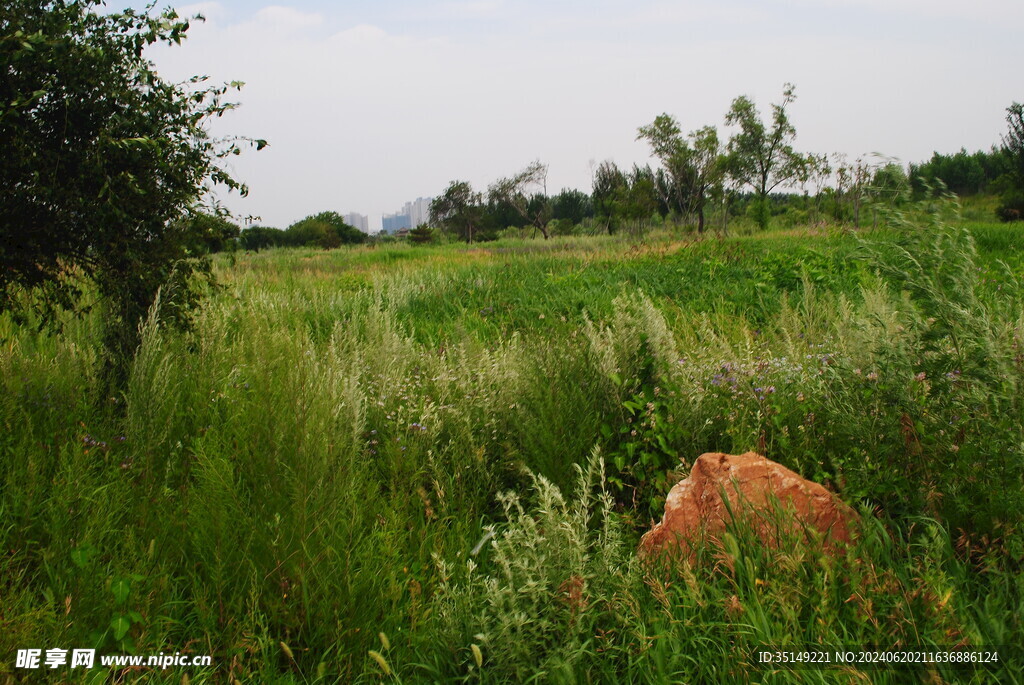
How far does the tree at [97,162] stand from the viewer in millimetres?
3254

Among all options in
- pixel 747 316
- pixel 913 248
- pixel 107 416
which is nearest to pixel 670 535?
pixel 913 248

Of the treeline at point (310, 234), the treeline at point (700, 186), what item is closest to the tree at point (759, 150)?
the treeline at point (700, 186)

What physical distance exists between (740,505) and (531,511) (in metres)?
0.93

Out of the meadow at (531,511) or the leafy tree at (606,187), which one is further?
the leafy tree at (606,187)

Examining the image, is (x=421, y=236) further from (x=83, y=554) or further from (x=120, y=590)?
(x=120, y=590)

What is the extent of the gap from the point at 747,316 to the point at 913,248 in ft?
14.7

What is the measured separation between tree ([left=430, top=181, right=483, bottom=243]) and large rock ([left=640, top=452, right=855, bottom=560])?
5070 centimetres

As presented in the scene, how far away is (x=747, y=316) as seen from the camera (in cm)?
698

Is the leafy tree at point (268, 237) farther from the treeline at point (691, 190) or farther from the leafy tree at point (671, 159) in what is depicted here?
the leafy tree at point (671, 159)

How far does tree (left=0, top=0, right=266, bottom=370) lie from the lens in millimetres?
3254

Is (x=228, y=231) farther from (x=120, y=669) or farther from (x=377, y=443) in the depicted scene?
(x=120, y=669)

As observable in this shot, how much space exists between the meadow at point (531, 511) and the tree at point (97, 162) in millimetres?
567

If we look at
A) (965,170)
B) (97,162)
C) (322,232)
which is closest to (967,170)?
(965,170)

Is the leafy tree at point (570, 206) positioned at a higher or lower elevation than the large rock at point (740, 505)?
higher
